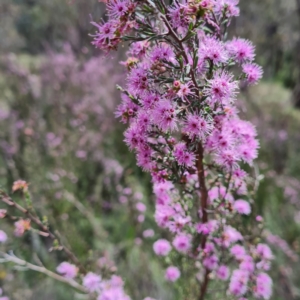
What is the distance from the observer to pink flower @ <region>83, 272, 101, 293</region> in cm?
138

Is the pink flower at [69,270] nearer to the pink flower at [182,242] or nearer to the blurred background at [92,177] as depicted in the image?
the blurred background at [92,177]

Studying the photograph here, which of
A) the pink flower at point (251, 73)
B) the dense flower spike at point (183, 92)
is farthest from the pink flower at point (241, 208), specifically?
the pink flower at point (251, 73)

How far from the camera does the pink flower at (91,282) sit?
1.38m

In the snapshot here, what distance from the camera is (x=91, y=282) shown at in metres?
1.38

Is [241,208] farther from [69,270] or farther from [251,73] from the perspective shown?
[69,270]

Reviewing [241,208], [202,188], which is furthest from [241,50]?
[241,208]

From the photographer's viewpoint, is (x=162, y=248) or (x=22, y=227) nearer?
(x=22, y=227)

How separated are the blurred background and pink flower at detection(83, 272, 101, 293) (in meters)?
0.08

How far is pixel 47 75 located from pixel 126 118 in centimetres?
608

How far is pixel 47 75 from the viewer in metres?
6.66

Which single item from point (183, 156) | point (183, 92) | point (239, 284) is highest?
point (183, 92)

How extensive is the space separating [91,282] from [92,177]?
2548 mm

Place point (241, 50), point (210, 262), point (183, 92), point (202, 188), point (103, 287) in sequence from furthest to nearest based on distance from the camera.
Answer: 1. point (103, 287)
2. point (210, 262)
3. point (202, 188)
4. point (241, 50)
5. point (183, 92)

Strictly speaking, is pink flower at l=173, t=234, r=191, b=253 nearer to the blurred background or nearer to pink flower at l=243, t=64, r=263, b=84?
the blurred background
